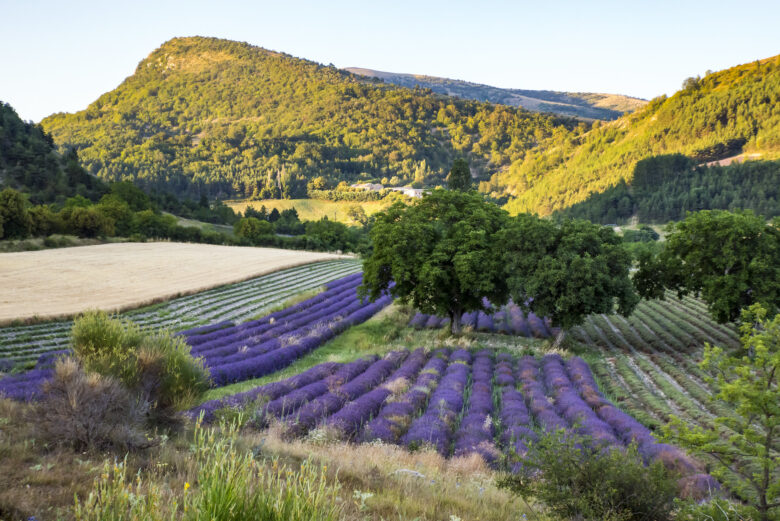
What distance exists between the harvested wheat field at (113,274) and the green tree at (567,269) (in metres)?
28.0

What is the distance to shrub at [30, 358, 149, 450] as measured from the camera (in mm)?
6551

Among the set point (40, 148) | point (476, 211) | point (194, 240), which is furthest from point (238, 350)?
point (40, 148)

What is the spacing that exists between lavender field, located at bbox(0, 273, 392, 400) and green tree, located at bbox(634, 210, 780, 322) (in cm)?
2190

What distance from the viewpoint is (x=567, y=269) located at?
960 inches

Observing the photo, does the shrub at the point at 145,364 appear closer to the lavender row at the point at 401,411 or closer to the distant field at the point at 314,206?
the lavender row at the point at 401,411

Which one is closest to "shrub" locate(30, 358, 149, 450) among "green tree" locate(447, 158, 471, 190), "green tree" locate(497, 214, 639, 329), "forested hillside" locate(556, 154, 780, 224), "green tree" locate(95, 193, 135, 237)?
"green tree" locate(497, 214, 639, 329)

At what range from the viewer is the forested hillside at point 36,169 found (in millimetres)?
86938

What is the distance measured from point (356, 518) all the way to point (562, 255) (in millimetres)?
22780

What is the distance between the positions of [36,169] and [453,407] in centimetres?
10925

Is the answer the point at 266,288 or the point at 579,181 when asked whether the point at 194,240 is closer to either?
the point at 266,288

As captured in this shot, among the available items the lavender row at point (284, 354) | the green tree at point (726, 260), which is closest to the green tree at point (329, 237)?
the lavender row at point (284, 354)

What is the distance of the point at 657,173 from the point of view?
150m

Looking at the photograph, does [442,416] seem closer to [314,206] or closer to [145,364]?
[145,364]

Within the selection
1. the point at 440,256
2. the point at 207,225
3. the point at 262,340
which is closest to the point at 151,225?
the point at 207,225
